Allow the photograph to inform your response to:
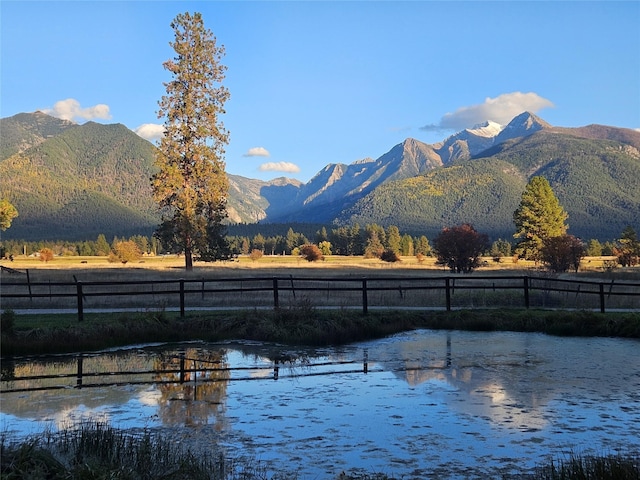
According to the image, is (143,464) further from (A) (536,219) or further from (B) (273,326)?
(A) (536,219)

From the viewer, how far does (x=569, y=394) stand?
39.3 ft

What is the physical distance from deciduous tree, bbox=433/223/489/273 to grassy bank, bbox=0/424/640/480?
2214 inches

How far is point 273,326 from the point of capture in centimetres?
2075

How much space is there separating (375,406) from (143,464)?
4.83 metres

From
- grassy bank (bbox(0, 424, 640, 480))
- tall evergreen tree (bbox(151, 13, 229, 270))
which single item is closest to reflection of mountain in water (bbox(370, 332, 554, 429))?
grassy bank (bbox(0, 424, 640, 480))

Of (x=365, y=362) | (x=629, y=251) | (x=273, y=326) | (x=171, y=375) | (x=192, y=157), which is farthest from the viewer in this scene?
(x=629, y=251)

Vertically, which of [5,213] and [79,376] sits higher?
[5,213]

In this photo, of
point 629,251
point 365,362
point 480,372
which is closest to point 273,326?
point 365,362

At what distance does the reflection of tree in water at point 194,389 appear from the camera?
10.6 m

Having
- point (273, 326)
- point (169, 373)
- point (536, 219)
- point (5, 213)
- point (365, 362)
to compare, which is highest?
point (5, 213)

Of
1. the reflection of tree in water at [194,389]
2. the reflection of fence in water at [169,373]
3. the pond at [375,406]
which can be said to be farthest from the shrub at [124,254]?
the pond at [375,406]

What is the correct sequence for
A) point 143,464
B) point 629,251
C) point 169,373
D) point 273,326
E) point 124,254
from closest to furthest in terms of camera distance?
point 143,464 < point 169,373 < point 273,326 < point 629,251 < point 124,254

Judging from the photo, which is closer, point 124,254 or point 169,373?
point 169,373

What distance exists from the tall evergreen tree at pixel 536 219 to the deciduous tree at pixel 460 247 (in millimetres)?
15076
